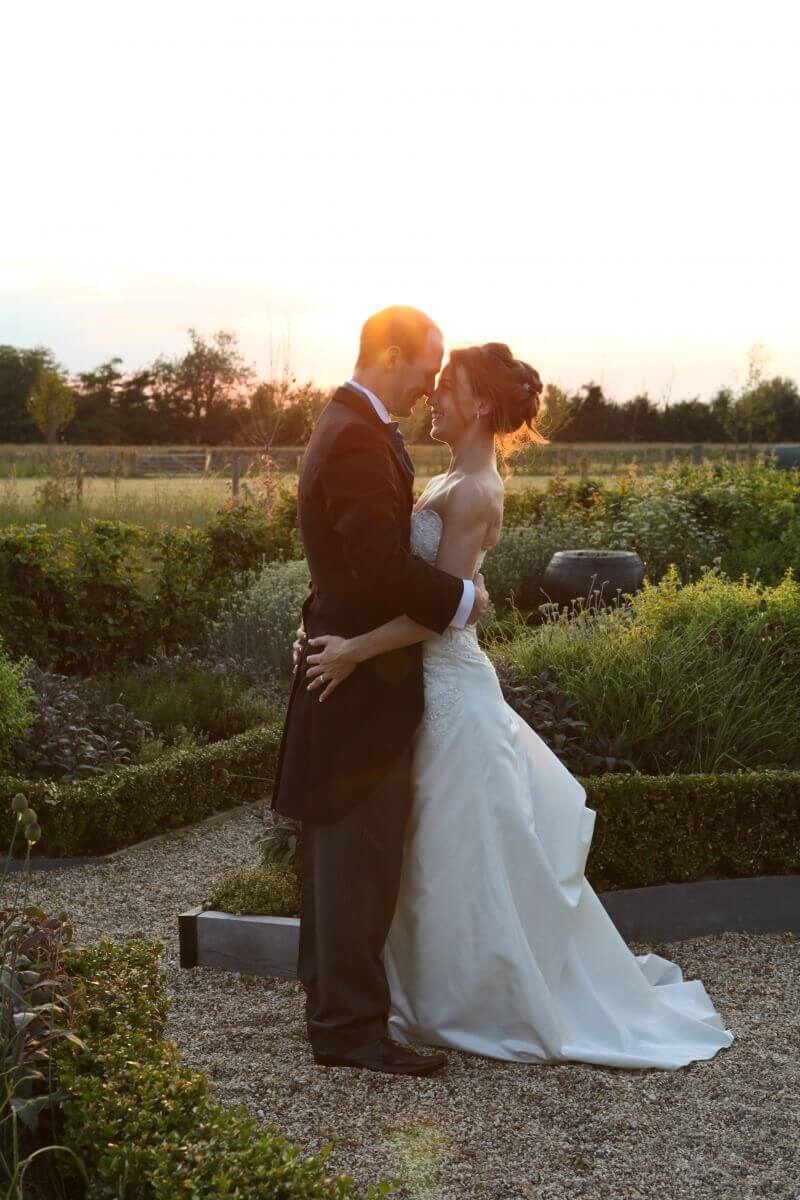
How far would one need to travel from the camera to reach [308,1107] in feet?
10.4

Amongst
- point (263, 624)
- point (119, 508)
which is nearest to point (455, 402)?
point (263, 624)

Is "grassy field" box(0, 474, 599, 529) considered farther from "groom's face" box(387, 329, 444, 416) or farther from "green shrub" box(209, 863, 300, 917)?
"groom's face" box(387, 329, 444, 416)

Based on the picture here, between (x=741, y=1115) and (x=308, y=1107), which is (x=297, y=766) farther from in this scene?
(x=741, y=1115)

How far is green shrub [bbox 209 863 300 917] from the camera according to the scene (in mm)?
4215

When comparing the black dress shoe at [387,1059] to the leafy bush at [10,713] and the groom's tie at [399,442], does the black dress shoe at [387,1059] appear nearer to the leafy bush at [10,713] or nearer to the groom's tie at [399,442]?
the groom's tie at [399,442]

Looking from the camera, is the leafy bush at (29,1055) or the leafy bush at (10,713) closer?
the leafy bush at (29,1055)

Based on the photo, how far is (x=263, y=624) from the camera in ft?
28.9

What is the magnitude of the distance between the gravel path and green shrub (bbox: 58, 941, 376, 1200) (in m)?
0.31

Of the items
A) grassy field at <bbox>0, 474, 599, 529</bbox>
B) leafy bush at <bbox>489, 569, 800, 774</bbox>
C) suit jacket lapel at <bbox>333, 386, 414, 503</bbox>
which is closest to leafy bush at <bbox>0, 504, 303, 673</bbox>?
grassy field at <bbox>0, 474, 599, 529</bbox>

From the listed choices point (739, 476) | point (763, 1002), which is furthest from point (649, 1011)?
point (739, 476)

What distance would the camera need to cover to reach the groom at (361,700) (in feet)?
10.5

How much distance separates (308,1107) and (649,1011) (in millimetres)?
1197

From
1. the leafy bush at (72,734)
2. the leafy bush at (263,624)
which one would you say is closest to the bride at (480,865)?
the leafy bush at (72,734)

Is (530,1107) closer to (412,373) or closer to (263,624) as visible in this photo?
(412,373)
